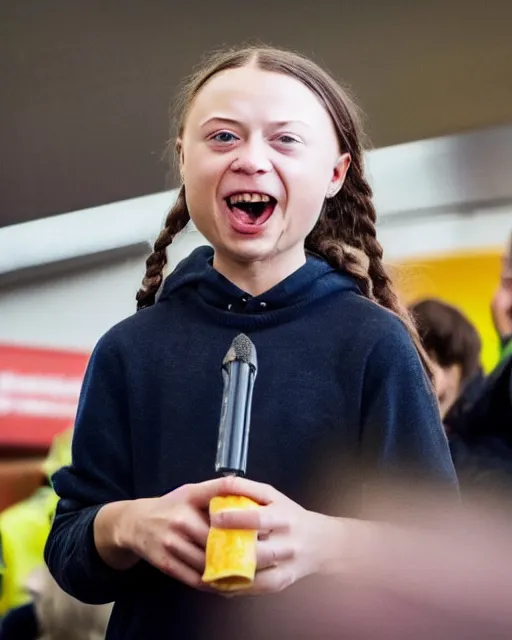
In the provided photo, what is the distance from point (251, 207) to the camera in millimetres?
672

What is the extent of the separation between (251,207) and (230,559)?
27 centimetres

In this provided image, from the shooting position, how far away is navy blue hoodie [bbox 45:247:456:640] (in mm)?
635

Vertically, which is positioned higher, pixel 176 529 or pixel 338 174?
pixel 338 174

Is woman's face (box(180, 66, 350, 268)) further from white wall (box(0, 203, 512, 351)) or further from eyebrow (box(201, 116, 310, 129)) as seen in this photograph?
white wall (box(0, 203, 512, 351))

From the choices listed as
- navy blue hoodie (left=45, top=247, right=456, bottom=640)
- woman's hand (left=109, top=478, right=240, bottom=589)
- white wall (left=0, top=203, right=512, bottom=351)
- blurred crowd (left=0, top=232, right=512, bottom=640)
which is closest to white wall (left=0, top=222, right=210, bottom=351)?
white wall (left=0, top=203, right=512, bottom=351)

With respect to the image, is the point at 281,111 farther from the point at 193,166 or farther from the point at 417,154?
the point at 417,154

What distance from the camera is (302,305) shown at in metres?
0.68

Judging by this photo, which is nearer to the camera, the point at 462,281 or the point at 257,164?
the point at 257,164

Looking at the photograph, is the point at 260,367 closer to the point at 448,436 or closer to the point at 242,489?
the point at 242,489

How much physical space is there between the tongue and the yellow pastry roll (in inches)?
9.4

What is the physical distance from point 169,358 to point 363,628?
0.24 m

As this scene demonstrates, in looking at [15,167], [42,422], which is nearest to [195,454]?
[42,422]

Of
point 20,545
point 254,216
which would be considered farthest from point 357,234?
point 20,545

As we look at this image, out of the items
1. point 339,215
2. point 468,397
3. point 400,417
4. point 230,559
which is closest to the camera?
point 230,559
